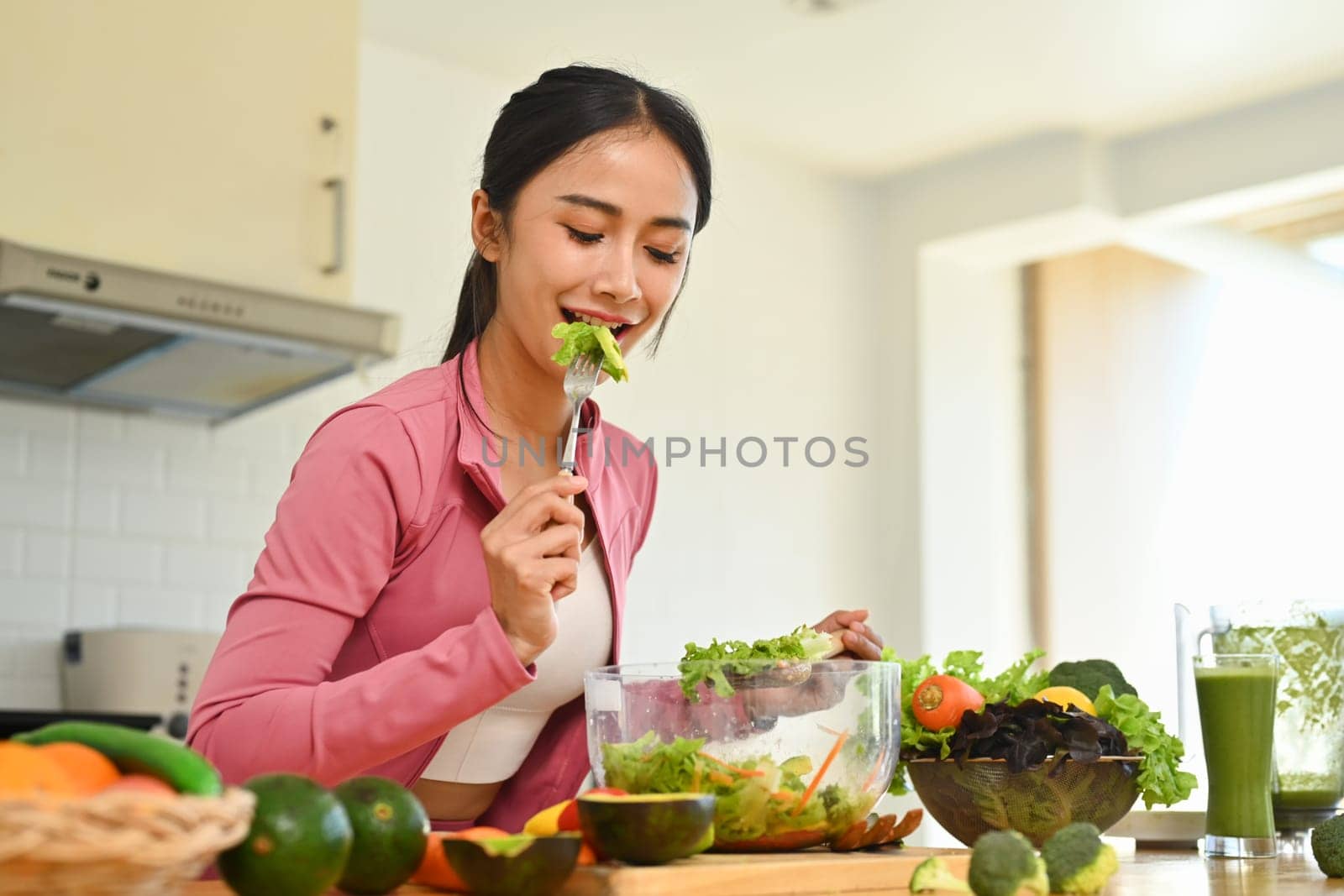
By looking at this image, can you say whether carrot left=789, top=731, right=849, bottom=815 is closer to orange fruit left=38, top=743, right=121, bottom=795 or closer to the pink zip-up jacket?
the pink zip-up jacket

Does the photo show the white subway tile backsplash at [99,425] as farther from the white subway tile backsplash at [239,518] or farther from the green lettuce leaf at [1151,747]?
the green lettuce leaf at [1151,747]

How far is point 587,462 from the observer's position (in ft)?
5.59

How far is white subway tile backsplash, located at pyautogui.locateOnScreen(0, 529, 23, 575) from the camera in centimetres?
340

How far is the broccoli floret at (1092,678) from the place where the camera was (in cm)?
161

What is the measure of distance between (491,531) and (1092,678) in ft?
2.45

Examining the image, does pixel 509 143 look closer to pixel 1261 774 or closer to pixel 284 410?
pixel 1261 774

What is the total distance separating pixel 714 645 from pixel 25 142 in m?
2.27

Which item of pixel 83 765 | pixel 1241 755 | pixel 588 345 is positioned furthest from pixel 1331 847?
pixel 83 765

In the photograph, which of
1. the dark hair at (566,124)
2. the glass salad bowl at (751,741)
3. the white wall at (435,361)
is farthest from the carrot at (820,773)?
the white wall at (435,361)

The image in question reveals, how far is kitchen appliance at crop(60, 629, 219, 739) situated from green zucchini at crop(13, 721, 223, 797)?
267 centimetres

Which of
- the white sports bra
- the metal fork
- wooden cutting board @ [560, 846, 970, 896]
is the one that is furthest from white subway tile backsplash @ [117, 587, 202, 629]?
wooden cutting board @ [560, 846, 970, 896]

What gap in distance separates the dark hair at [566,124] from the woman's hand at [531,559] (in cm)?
50

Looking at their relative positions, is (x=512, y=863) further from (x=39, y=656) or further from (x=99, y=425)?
(x=99, y=425)

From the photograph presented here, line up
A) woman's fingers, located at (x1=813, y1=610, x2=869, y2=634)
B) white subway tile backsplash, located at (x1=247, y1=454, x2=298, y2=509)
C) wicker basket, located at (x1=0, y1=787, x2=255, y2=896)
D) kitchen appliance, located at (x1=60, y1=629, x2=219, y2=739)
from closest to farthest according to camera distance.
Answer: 1. wicker basket, located at (x1=0, y1=787, x2=255, y2=896)
2. woman's fingers, located at (x1=813, y1=610, x2=869, y2=634)
3. kitchen appliance, located at (x1=60, y1=629, x2=219, y2=739)
4. white subway tile backsplash, located at (x1=247, y1=454, x2=298, y2=509)
